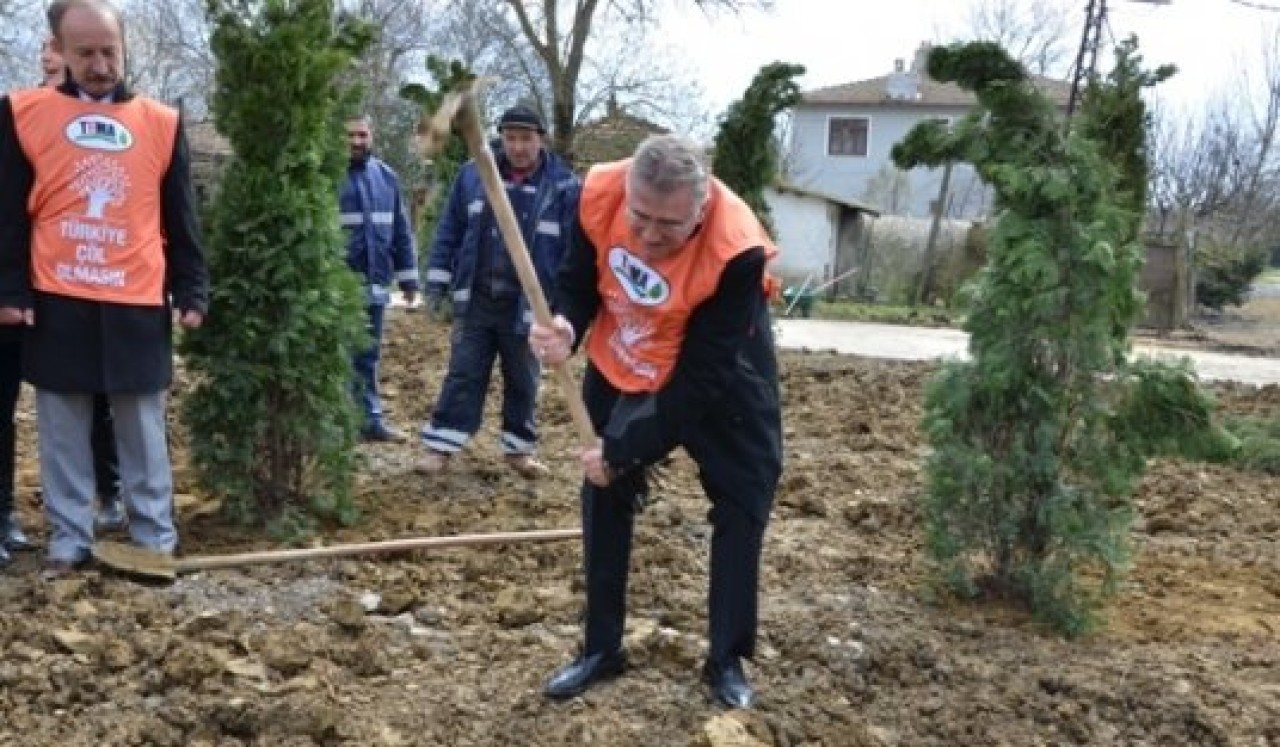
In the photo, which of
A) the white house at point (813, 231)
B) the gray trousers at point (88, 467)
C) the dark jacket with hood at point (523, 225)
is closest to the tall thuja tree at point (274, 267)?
the gray trousers at point (88, 467)

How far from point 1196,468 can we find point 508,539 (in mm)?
4806

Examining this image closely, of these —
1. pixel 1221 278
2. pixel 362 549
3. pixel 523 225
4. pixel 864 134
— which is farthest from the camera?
pixel 864 134

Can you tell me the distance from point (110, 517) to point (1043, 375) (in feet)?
11.8

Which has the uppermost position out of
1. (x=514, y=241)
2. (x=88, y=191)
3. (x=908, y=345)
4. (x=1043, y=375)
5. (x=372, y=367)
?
(x=88, y=191)

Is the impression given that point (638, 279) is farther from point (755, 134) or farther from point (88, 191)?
point (755, 134)

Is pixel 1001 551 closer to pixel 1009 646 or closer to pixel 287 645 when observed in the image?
pixel 1009 646

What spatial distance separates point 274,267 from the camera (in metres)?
5.02

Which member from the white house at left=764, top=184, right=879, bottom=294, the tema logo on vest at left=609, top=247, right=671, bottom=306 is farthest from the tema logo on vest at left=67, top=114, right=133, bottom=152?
the white house at left=764, top=184, right=879, bottom=294

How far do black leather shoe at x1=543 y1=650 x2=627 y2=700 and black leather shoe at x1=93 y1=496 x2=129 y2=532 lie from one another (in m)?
2.15

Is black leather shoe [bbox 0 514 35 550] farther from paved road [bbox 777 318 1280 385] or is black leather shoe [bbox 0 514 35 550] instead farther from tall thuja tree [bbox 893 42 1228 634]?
paved road [bbox 777 318 1280 385]

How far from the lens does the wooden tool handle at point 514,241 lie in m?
3.61

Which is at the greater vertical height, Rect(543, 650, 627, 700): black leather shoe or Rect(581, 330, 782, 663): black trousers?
Rect(581, 330, 782, 663): black trousers

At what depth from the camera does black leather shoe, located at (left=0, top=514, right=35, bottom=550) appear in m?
4.82

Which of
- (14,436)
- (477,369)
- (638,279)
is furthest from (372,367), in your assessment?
(638,279)
